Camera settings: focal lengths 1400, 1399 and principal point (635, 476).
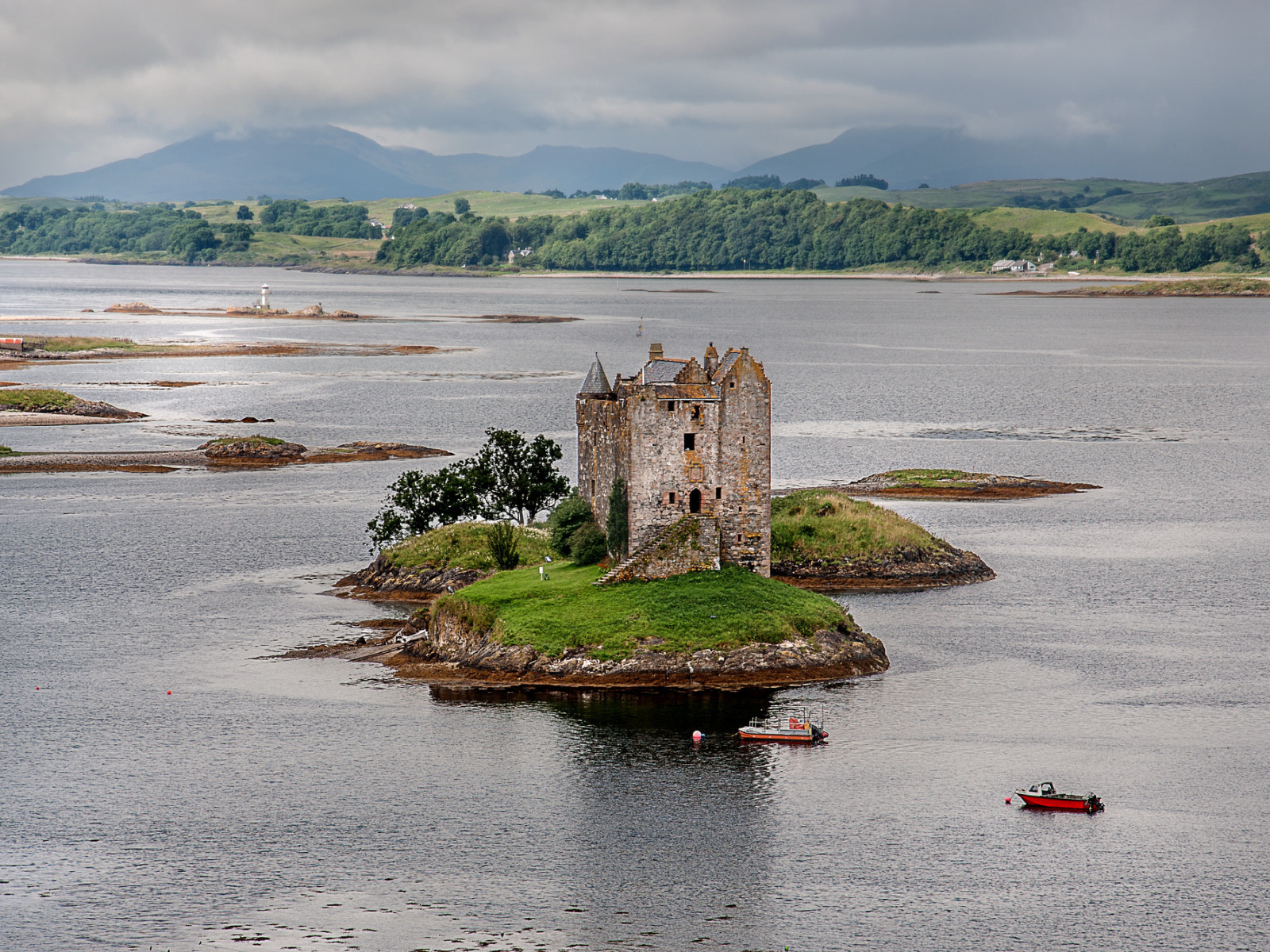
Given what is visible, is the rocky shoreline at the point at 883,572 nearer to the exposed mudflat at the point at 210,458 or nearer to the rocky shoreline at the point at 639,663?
the rocky shoreline at the point at 639,663

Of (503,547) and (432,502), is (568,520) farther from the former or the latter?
(432,502)

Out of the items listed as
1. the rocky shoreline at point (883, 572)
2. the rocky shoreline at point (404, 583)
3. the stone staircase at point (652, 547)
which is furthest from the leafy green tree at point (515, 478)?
the stone staircase at point (652, 547)

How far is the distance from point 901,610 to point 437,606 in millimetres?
26349

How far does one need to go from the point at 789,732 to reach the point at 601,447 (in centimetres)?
2112

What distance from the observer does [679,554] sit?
68.4 m

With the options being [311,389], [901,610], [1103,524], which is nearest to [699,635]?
[901,610]

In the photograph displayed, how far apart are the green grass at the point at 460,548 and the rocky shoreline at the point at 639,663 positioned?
39.4 feet

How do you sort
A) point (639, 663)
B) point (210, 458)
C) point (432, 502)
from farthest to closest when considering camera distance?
point (210, 458) → point (432, 502) → point (639, 663)

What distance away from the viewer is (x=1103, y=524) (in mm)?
105188

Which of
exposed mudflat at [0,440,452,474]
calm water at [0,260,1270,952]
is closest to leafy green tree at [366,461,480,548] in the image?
calm water at [0,260,1270,952]

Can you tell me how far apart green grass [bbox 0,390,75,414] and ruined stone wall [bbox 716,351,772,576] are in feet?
374

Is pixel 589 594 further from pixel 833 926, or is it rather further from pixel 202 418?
pixel 202 418

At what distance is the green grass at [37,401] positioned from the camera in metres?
160

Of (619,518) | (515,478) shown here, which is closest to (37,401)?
(515,478)
